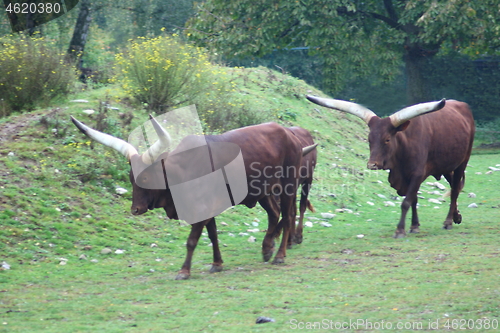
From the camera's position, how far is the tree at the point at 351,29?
1702 centimetres

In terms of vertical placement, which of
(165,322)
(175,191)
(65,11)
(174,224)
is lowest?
(174,224)

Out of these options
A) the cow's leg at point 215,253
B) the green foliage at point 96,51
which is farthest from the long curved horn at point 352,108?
the green foliage at point 96,51

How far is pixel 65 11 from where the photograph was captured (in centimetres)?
1759

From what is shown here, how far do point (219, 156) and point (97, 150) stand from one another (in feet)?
13.1

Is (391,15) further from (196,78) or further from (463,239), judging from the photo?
(463,239)

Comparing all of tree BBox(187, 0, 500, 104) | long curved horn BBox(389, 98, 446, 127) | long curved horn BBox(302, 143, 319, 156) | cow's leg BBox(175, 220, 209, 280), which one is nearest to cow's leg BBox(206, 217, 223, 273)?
cow's leg BBox(175, 220, 209, 280)

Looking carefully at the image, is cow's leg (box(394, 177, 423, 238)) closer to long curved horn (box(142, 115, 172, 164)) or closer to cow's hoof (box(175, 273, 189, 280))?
cow's hoof (box(175, 273, 189, 280))

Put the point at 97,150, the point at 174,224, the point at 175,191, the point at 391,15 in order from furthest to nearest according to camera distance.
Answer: the point at 391,15 < the point at 97,150 < the point at 174,224 < the point at 175,191

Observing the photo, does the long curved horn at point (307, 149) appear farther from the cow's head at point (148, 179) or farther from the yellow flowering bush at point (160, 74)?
the yellow flowering bush at point (160, 74)

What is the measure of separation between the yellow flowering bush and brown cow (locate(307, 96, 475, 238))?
378 cm

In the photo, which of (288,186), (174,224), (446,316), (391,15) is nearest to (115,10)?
(391,15)

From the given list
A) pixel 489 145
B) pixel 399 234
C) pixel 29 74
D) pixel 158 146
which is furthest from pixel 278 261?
pixel 489 145

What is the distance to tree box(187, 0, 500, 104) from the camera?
55.8 ft

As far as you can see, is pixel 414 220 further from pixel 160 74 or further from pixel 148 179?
pixel 160 74
